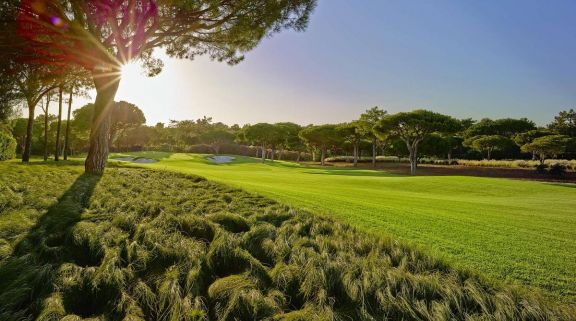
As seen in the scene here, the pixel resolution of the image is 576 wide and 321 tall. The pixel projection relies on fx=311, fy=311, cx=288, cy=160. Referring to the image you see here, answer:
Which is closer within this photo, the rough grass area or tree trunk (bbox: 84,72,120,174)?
the rough grass area

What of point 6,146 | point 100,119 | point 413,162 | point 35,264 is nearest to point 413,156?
point 413,162

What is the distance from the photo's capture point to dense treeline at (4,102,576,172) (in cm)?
4072

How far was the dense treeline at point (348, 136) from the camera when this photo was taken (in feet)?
134

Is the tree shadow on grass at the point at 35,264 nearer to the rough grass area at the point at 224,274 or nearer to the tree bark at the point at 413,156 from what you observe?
the rough grass area at the point at 224,274

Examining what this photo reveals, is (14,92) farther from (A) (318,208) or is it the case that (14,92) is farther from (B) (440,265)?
(B) (440,265)

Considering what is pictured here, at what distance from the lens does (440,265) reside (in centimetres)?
427

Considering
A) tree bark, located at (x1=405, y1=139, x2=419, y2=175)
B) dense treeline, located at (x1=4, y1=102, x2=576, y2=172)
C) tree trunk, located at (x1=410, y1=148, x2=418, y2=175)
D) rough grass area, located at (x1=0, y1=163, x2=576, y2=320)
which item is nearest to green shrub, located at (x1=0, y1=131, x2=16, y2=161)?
dense treeline, located at (x1=4, y1=102, x2=576, y2=172)

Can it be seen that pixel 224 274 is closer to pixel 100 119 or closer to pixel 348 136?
pixel 100 119

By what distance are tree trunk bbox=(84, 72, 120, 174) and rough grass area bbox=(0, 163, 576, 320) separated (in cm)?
930

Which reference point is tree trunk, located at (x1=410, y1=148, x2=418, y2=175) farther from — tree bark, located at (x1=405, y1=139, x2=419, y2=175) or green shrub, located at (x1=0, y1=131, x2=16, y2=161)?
green shrub, located at (x1=0, y1=131, x2=16, y2=161)

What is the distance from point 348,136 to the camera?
57.0 metres

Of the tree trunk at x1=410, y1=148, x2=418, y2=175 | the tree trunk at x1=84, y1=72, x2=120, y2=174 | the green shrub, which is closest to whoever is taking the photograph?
A: the tree trunk at x1=84, y1=72, x2=120, y2=174

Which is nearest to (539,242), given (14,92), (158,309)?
(158,309)

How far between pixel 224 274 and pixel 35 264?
2390 mm
